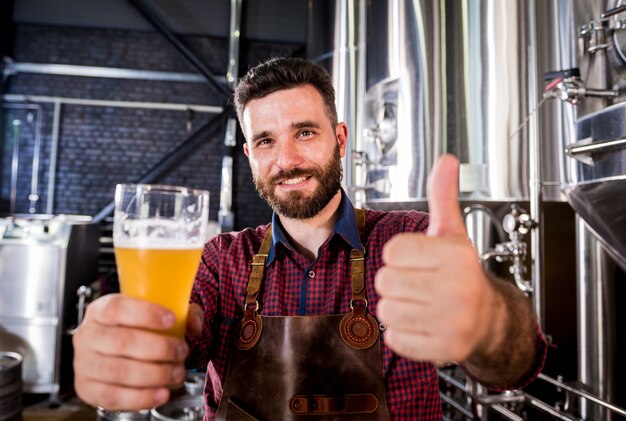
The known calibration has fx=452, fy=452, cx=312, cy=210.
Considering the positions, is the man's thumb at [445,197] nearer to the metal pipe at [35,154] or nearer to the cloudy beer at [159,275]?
the cloudy beer at [159,275]

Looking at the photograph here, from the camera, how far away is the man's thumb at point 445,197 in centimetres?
54

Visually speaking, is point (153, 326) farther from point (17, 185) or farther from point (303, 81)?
point (17, 185)

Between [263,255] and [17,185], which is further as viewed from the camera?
[17,185]

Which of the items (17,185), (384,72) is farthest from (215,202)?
(384,72)

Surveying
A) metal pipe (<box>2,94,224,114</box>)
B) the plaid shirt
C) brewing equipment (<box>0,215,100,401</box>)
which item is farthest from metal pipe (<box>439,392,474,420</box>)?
metal pipe (<box>2,94,224,114</box>)

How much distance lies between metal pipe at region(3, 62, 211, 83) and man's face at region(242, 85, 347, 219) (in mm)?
4574

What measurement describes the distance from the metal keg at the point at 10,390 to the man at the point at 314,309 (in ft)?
6.90

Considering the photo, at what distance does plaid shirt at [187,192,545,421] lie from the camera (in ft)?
3.99

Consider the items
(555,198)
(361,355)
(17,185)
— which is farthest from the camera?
(17,185)

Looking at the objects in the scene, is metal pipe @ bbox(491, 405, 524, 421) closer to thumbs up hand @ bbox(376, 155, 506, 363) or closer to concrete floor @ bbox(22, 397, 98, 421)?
thumbs up hand @ bbox(376, 155, 506, 363)

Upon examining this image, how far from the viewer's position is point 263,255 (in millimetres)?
1341

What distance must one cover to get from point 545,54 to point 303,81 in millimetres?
1148

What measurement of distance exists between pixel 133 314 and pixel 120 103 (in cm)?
565

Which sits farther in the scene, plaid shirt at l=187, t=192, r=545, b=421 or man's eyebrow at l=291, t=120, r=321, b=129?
man's eyebrow at l=291, t=120, r=321, b=129
